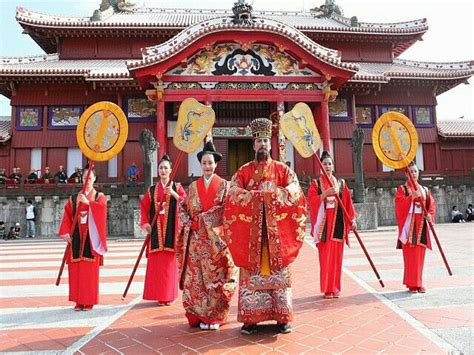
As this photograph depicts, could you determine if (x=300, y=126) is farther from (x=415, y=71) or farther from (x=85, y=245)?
(x=415, y=71)

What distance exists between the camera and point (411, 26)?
1925 cm

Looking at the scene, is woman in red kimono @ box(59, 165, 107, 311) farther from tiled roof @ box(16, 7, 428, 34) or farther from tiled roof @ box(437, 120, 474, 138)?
tiled roof @ box(437, 120, 474, 138)

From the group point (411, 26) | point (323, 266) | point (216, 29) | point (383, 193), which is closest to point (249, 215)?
point (323, 266)

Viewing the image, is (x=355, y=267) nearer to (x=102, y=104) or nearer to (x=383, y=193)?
(x=102, y=104)

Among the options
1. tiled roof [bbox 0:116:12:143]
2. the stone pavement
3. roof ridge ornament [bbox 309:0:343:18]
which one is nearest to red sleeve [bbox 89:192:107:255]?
the stone pavement

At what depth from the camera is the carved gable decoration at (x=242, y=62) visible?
46.0 ft

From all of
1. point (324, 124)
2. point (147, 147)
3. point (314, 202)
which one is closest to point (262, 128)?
point (314, 202)

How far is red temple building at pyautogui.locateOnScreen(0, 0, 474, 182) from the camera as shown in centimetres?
1380

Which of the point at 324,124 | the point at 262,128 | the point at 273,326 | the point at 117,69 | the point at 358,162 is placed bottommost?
the point at 273,326

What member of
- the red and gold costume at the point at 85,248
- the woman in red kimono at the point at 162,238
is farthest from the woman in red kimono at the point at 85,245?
the woman in red kimono at the point at 162,238

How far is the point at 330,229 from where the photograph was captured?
4.91 m

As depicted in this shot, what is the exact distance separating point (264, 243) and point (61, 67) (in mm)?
15187

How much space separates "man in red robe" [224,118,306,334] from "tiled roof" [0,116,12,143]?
615 inches

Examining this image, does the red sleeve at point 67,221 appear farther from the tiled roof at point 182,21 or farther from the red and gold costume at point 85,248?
the tiled roof at point 182,21
